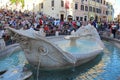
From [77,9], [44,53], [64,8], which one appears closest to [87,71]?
[44,53]

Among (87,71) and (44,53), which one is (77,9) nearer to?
(87,71)

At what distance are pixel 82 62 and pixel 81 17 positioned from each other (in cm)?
4738

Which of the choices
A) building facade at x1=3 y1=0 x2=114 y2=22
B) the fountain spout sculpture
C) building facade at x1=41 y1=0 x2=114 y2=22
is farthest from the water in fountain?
building facade at x1=41 y1=0 x2=114 y2=22

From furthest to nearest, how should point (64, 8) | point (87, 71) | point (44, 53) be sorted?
A: point (64, 8) < point (87, 71) < point (44, 53)

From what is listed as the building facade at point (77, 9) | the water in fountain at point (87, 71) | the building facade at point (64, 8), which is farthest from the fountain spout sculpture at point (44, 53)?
the building facade at point (77, 9)

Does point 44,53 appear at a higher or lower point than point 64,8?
lower

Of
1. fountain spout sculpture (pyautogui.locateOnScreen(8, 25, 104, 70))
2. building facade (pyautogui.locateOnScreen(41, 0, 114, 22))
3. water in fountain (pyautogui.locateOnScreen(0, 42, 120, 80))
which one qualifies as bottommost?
water in fountain (pyautogui.locateOnScreen(0, 42, 120, 80))

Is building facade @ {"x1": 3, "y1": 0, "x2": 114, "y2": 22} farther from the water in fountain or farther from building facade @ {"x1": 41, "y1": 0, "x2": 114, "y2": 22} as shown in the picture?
the water in fountain

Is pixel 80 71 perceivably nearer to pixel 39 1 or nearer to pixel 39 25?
pixel 39 25

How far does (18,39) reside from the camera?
12.1m

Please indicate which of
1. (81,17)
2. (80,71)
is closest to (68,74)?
(80,71)

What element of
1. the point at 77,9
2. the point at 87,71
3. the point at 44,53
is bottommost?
the point at 87,71

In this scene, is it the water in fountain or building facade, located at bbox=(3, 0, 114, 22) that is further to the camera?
building facade, located at bbox=(3, 0, 114, 22)

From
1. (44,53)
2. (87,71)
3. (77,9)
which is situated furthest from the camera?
(77,9)
